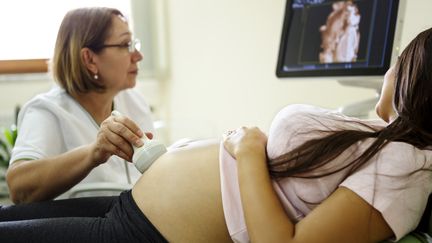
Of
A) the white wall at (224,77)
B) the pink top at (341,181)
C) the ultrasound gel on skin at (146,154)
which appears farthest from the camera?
the white wall at (224,77)

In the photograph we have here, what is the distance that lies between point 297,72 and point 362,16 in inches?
11.4

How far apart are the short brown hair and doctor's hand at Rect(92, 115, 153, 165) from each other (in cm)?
47

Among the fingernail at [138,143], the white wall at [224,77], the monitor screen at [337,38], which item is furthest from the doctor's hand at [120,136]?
the white wall at [224,77]

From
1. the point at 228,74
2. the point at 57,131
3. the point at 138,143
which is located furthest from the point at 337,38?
the point at 228,74

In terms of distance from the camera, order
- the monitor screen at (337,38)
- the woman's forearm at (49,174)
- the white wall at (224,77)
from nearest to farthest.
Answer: the woman's forearm at (49,174), the monitor screen at (337,38), the white wall at (224,77)

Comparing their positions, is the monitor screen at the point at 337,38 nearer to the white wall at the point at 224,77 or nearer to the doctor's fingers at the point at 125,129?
the white wall at the point at 224,77

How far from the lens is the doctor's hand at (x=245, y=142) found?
813mm

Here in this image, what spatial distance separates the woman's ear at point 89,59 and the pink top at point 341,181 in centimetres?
79

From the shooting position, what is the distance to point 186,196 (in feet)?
2.83

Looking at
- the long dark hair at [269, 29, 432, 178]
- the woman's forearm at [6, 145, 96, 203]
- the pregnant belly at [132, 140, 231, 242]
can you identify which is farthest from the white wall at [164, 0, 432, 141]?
the woman's forearm at [6, 145, 96, 203]

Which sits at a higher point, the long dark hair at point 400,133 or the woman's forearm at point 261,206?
the long dark hair at point 400,133

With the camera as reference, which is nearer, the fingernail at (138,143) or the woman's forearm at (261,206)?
the woman's forearm at (261,206)

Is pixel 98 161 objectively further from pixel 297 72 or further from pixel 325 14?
pixel 325 14

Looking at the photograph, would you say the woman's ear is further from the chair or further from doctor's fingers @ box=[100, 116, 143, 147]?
the chair
